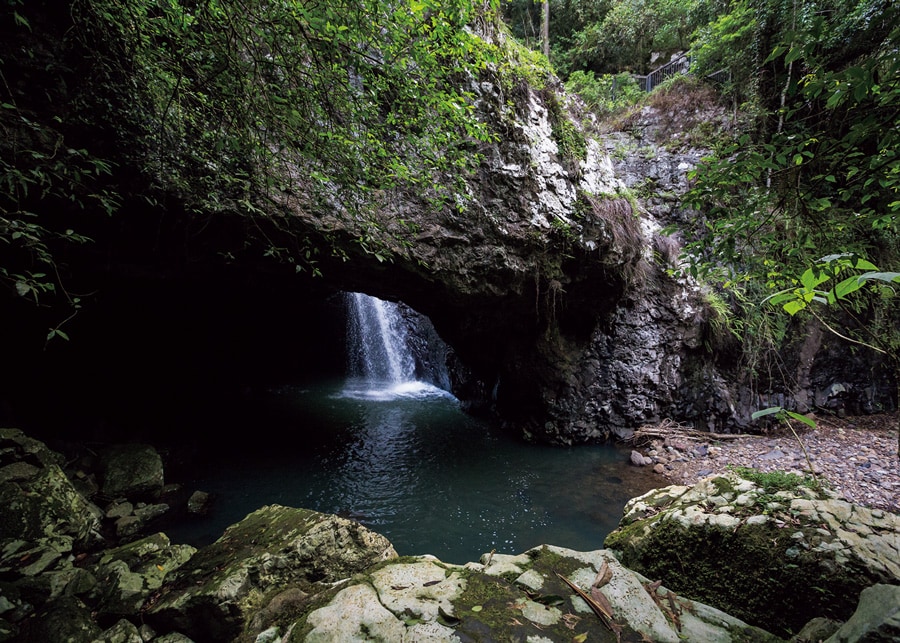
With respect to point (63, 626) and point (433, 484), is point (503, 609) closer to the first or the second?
point (63, 626)

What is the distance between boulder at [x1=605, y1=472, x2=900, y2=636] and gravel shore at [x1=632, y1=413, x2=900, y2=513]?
3546 mm

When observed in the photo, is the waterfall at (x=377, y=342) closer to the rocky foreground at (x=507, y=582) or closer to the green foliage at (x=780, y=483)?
the rocky foreground at (x=507, y=582)

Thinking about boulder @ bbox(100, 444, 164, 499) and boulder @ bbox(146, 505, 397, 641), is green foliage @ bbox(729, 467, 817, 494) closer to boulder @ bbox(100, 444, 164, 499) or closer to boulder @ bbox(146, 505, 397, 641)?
boulder @ bbox(146, 505, 397, 641)

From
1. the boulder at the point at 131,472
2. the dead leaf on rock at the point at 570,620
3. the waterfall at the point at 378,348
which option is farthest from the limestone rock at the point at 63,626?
the waterfall at the point at 378,348

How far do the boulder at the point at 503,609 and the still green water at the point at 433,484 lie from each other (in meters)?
2.55

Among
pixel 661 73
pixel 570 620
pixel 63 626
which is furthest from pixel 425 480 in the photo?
pixel 661 73

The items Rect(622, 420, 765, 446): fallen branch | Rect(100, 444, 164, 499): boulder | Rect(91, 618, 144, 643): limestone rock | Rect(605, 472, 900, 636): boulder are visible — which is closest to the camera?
Rect(605, 472, 900, 636): boulder

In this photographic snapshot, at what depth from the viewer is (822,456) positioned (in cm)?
603

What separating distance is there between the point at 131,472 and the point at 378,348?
9856 millimetres

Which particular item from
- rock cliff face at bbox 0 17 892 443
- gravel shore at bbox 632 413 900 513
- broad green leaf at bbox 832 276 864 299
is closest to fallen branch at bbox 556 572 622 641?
broad green leaf at bbox 832 276 864 299

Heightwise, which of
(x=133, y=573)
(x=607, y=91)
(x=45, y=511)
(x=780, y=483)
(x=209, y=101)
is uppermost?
(x=607, y=91)

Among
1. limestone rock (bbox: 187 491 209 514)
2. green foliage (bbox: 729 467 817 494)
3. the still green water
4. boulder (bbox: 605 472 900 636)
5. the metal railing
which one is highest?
the metal railing

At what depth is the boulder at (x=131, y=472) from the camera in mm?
5027

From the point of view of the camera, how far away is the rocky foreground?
4.99ft
